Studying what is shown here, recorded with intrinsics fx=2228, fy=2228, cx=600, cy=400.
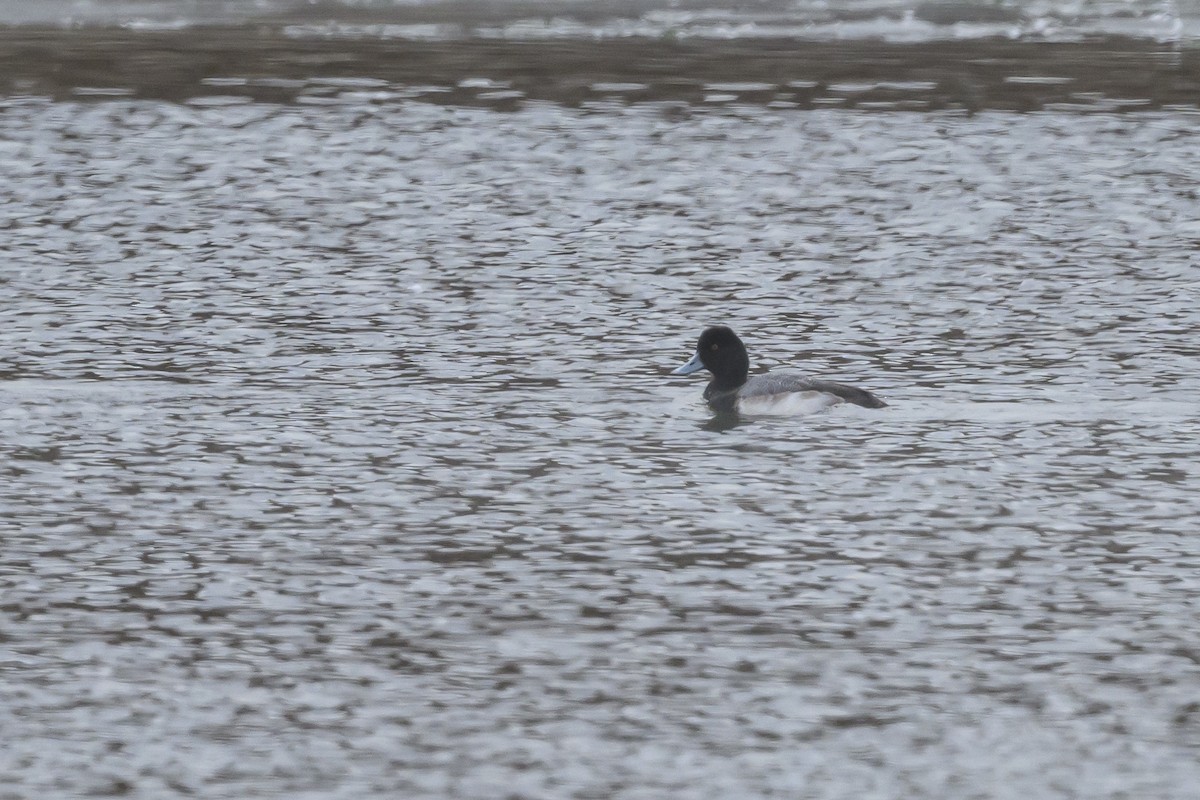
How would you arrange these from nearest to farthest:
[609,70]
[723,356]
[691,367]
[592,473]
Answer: [592,473] < [723,356] < [691,367] < [609,70]

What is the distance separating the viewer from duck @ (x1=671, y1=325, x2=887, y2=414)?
14086 mm

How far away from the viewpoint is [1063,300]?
57.5 feet

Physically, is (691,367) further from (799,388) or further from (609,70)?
(609,70)

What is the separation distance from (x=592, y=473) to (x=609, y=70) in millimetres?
16478

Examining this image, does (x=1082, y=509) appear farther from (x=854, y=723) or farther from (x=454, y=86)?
(x=454, y=86)

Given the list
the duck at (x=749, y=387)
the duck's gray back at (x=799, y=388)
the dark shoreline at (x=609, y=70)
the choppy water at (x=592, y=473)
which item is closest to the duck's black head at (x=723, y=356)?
the duck at (x=749, y=387)

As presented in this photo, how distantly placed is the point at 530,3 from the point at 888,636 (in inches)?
938

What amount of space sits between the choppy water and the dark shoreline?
2.70 metres

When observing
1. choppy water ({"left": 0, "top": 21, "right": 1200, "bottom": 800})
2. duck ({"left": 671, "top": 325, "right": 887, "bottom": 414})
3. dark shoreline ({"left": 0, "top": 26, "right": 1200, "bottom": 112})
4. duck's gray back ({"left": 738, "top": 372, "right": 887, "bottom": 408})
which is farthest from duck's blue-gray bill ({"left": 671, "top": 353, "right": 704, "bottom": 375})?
dark shoreline ({"left": 0, "top": 26, "right": 1200, "bottom": 112})

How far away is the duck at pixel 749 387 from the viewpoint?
14.1m

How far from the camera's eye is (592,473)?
12688mm

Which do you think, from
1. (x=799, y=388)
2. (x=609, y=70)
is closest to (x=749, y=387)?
(x=799, y=388)

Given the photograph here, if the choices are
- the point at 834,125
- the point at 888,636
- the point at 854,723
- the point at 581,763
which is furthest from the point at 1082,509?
the point at 834,125

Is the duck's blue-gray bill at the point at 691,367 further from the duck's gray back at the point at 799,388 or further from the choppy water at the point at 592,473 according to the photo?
the duck's gray back at the point at 799,388
